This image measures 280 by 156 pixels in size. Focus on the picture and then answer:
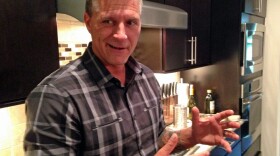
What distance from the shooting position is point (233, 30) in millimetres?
2389

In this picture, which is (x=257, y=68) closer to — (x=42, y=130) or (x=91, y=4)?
(x=91, y=4)

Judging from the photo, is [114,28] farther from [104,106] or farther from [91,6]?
[104,106]

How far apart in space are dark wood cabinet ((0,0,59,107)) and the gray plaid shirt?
210 mm

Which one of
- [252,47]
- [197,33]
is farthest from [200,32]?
[252,47]

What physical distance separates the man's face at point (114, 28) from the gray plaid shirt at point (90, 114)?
0.19 ft

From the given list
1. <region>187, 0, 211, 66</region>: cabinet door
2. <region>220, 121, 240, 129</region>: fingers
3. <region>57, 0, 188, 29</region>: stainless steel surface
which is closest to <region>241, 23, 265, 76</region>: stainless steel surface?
<region>187, 0, 211, 66</region>: cabinet door

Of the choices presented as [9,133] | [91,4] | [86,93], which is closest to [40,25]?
[91,4]

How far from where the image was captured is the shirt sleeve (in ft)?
2.40

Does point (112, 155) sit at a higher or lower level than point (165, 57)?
lower

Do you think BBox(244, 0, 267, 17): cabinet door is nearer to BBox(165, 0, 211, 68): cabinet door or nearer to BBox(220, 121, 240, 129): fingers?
BBox(165, 0, 211, 68): cabinet door

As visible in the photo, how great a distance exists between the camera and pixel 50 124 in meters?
0.74

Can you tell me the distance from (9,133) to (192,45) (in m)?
1.49

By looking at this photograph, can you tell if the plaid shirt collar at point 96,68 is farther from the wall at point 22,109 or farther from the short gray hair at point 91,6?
the wall at point 22,109

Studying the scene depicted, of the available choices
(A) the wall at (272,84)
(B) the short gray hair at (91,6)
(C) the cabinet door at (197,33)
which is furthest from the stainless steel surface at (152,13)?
(A) the wall at (272,84)
